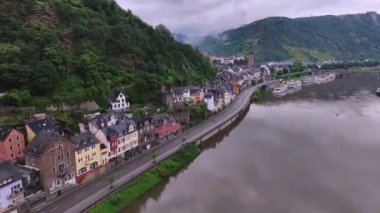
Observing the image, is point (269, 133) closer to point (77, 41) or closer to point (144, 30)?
point (77, 41)

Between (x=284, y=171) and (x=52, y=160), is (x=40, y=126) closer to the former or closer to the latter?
(x=52, y=160)

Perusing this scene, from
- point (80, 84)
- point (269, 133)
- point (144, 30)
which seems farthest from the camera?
point (144, 30)

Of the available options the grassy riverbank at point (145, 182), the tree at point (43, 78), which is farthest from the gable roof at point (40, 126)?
the grassy riverbank at point (145, 182)

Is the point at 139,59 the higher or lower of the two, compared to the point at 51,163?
higher

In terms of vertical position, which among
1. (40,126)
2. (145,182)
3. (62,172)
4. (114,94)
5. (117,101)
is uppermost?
(114,94)

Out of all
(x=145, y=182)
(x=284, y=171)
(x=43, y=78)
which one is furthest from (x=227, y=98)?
(x=145, y=182)

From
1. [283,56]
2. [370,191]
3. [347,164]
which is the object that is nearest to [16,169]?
[370,191]
